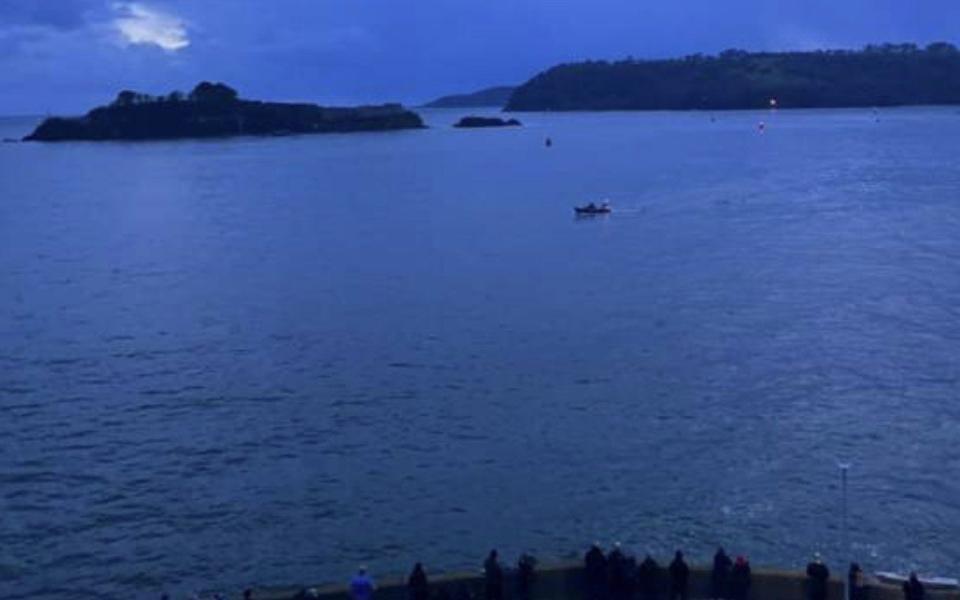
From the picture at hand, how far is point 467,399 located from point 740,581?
61.3 feet

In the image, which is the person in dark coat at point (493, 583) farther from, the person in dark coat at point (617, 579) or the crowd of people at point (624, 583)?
the person in dark coat at point (617, 579)

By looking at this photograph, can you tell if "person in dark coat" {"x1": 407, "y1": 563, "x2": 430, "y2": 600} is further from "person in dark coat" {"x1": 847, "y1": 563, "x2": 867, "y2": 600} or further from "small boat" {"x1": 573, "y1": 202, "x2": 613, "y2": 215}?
"small boat" {"x1": 573, "y1": 202, "x2": 613, "y2": 215}

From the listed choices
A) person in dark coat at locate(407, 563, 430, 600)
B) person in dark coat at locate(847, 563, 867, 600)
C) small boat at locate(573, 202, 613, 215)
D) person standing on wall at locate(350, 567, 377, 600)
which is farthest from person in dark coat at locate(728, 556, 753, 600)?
small boat at locate(573, 202, 613, 215)

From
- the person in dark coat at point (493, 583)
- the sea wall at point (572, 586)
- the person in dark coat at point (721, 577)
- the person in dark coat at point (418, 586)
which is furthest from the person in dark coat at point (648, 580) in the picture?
the person in dark coat at point (418, 586)

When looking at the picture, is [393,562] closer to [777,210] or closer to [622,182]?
[777,210]

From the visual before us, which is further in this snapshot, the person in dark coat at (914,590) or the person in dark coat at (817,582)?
the person in dark coat at (817,582)

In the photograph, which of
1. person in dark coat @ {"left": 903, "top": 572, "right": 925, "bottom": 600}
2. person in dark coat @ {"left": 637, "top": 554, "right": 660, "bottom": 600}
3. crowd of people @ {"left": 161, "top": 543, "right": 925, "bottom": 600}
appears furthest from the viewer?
person in dark coat @ {"left": 637, "top": 554, "right": 660, "bottom": 600}

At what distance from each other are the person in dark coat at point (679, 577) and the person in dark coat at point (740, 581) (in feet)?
2.49

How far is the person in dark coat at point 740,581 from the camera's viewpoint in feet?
69.4

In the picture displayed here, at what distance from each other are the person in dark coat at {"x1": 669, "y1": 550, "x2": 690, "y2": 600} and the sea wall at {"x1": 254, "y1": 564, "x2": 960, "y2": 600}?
1.35 feet

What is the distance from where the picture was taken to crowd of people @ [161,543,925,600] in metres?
21.0

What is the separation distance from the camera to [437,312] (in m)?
53.3

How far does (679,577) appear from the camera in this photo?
21.1 meters

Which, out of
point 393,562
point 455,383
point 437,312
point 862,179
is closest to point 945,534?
point 393,562
